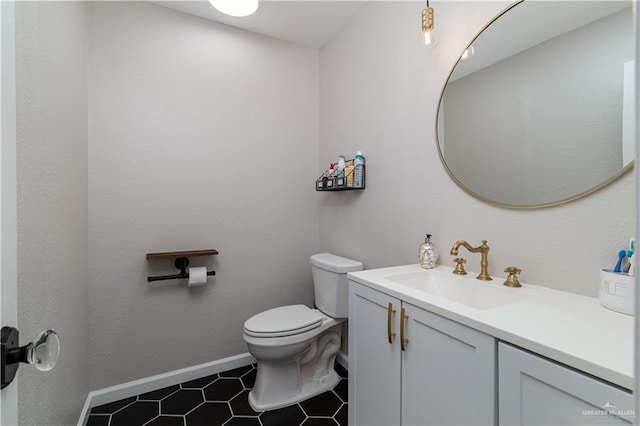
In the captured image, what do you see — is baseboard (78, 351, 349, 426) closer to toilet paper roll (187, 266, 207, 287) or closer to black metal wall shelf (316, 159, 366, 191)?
toilet paper roll (187, 266, 207, 287)

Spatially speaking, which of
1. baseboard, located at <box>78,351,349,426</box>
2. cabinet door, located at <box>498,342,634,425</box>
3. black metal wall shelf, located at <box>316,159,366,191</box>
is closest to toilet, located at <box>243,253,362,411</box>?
baseboard, located at <box>78,351,349,426</box>

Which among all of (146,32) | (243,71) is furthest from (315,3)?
(146,32)

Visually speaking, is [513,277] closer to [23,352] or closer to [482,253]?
[482,253]

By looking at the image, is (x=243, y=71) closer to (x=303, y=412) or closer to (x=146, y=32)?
(x=146, y=32)

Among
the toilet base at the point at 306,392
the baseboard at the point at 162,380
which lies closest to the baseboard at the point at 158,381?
the baseboard at the point at 162,380

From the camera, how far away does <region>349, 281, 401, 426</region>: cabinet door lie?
1.03 metres

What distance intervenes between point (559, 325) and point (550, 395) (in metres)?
0.18

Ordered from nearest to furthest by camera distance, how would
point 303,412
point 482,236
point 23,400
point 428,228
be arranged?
point 23,400 < point 482,236 < point 428,228 < point 303,412

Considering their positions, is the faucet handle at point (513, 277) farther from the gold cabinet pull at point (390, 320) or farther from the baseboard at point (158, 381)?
the baseboard at point (158, 381)

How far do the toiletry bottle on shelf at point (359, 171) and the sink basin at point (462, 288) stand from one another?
2.47 feet

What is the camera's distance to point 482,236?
4.00 ft

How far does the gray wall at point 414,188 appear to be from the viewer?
37.0 inches

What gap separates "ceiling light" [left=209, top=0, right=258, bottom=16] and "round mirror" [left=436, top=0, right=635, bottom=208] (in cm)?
116

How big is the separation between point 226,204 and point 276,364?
3.66ft
